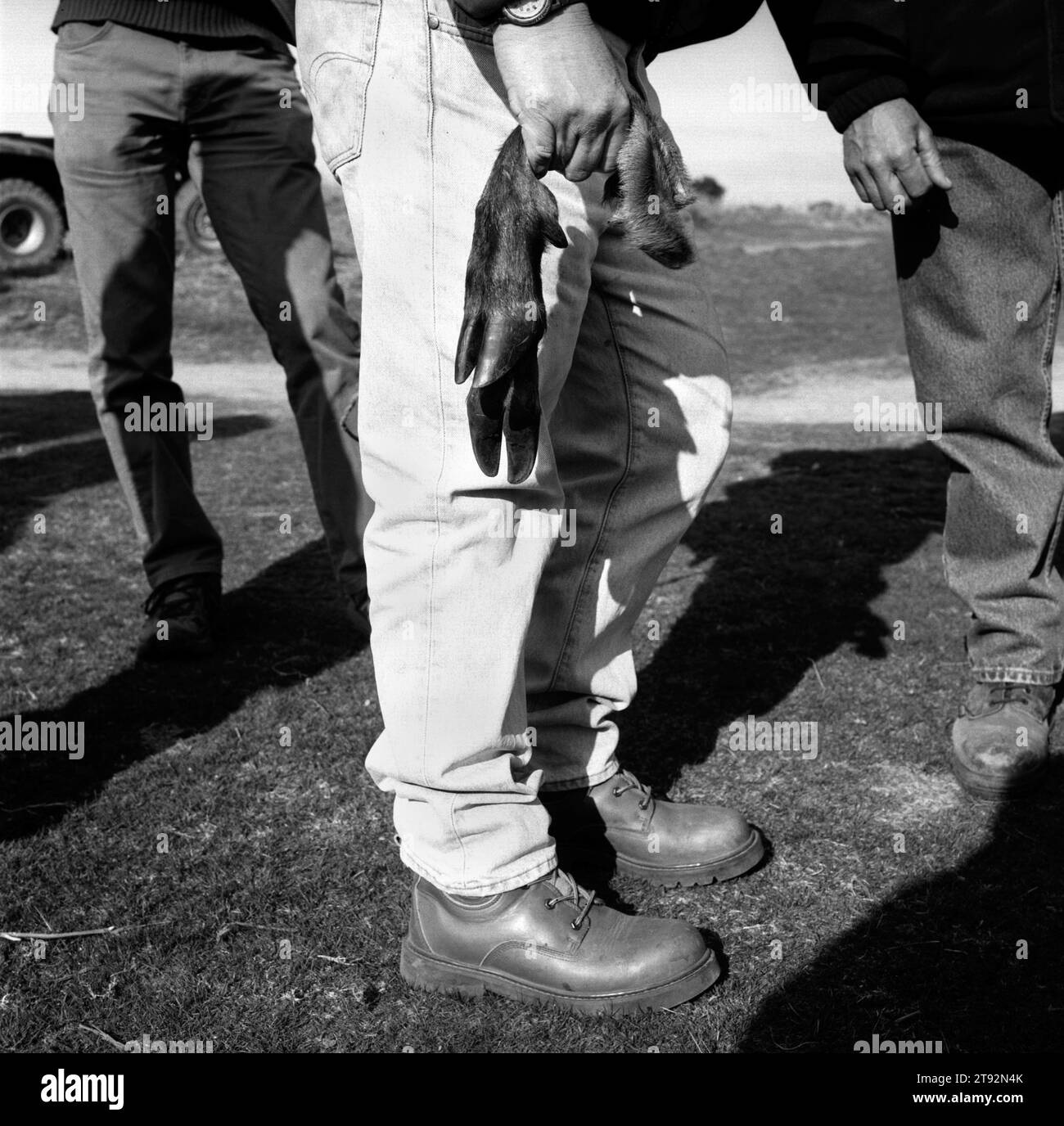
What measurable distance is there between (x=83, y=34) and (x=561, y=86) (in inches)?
89.6

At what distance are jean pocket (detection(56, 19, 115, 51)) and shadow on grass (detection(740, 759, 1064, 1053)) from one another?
9.31 ft

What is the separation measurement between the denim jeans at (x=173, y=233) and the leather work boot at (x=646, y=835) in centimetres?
129

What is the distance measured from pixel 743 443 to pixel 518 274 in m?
4.71

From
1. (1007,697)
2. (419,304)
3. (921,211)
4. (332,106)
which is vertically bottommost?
(1007,697)

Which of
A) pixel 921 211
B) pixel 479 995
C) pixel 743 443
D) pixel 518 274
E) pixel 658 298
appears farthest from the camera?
pixel 743 443

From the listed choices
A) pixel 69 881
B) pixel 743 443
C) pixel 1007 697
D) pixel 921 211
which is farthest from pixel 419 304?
pixel 743 443

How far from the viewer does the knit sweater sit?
3062 millimetres

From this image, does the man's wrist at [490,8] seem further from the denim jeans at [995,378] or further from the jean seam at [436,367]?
the denim jeans at [995,378]

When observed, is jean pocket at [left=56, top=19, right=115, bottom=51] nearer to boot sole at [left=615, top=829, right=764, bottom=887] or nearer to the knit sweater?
the knit sweater

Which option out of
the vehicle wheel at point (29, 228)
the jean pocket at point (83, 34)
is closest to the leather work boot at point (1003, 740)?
the jean pocket at point (83, 34)

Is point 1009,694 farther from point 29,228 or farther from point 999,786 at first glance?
point 29,228

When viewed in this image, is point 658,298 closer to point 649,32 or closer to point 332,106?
point 649,32
